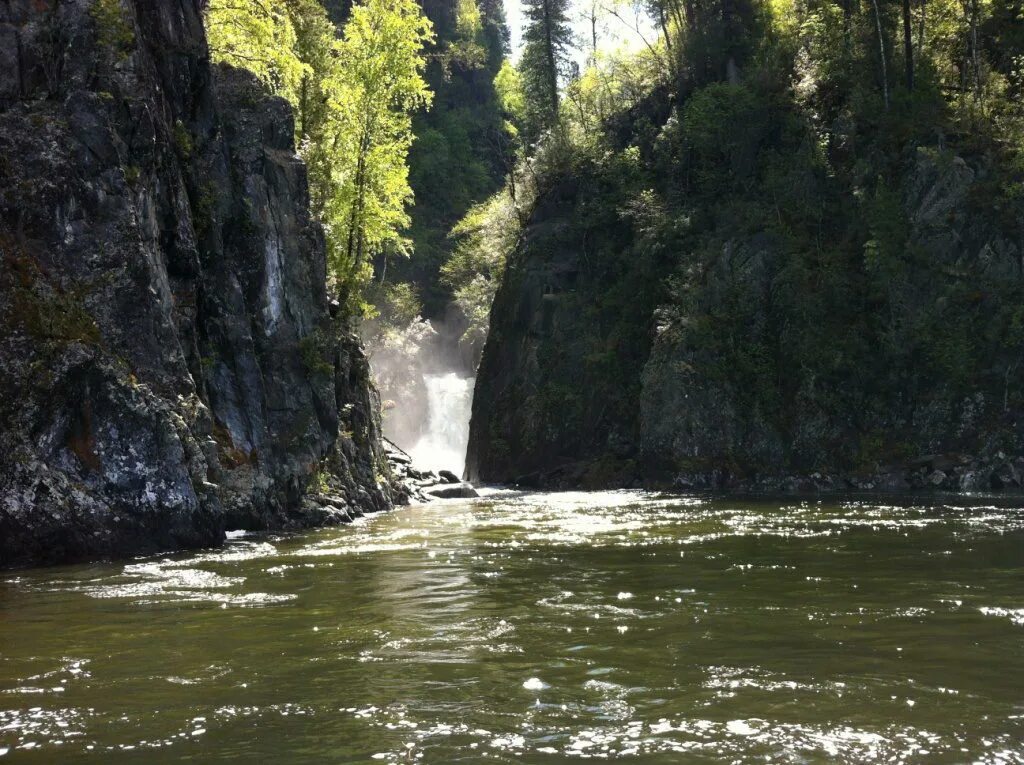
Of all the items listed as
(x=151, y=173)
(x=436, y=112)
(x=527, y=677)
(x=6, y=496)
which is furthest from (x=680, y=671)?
(x=436, y=112)

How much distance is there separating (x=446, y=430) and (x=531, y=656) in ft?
158

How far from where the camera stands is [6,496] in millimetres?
15180

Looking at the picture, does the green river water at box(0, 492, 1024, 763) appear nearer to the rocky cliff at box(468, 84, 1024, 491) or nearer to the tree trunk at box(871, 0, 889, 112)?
the rocky cliff at box(468, 84, 1024, 491)

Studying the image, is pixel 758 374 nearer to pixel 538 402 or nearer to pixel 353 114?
pixel 538 402

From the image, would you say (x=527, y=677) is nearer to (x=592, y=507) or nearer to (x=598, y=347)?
(x=592, y=507)

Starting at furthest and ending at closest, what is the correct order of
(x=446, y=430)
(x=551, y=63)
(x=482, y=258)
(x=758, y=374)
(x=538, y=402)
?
(x=551, y=63), (x=482, y=258), (x=446, y=430), (x=538, y=402), (x=758, y=374)

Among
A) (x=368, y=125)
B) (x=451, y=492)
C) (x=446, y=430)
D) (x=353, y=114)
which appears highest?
(x=353, y=114)

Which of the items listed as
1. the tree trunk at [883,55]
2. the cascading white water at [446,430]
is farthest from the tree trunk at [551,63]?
the tree trunk at [883,55]

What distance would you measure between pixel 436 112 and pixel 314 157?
184 feet

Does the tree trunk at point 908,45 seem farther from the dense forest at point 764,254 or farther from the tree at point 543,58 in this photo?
the tree at point 543,58

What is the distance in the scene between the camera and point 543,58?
59.0 m

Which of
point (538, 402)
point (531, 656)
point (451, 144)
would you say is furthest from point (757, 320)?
point (451, 144)

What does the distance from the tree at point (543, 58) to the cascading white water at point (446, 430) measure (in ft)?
57.0

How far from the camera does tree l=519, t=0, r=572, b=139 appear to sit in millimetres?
58531
